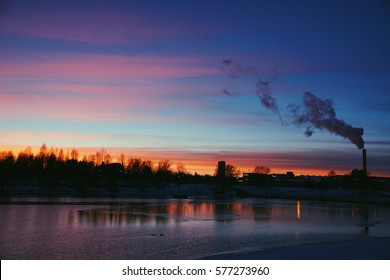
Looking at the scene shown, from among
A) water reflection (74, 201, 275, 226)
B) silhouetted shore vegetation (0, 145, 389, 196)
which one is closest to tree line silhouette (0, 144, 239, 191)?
silhouetted shore vegetation (0, 145, 389, 196)

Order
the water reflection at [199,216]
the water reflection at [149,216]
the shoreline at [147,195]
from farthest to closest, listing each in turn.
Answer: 1. the shoreline at [147,195]
2. the water reflection at [199,216]
3. the water reflection at [149,216]

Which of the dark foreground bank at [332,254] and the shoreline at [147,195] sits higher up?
the dark foreground bank at [332,254]

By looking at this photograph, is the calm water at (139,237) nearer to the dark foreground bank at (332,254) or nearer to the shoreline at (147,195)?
the dark foreground bank at (332,254)

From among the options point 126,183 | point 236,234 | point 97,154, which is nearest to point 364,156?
point 126,183

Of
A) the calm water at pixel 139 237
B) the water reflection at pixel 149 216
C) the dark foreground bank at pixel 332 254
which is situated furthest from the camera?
the water reflection at pixel 149 216

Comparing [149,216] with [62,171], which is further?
[62,171]

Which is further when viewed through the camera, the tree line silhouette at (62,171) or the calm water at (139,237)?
the tree line silhouette at (62,171)

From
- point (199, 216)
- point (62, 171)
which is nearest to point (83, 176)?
point (62, 171)

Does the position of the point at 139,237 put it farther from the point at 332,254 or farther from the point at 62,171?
the point at 62,171

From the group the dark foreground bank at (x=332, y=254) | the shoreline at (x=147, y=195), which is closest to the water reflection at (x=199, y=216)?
the dark foreground bank at (x=332, y=254)

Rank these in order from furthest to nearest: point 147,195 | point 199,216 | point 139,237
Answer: point 147,195 < point 199,216 < point 139,237

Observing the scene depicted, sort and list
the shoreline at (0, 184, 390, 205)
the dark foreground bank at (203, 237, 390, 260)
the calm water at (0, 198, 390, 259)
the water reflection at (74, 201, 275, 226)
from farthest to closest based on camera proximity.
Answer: the shoreline at (0, 184, 390, 205)
the water reflection at (74, 201, 275, 226)
the calm water at (0, 198, 390, 259)
the dark foreground bank at (203, 237, 390, 260)

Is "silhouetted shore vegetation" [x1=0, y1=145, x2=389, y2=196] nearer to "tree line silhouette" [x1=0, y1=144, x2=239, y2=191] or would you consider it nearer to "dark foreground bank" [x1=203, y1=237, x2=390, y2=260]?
"tree line silhouette" [x1=0, y1=144, x2=239, y2=191]
